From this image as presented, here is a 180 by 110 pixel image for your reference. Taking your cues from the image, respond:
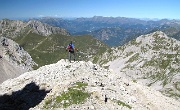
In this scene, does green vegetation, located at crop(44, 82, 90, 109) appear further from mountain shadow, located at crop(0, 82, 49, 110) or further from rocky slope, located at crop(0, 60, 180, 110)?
mountain shadow, located at crop(0, 82, 49, 110)

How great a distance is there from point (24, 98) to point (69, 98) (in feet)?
33.5

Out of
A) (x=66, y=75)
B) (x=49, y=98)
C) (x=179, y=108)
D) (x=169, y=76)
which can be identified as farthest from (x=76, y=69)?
(x=169, y=76)

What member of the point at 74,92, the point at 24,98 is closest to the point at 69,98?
the point at 74,92

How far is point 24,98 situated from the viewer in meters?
43.8

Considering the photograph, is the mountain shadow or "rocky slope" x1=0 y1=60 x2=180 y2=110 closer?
"rocky slope" x1=0 y1=60 x2=180 y2=110

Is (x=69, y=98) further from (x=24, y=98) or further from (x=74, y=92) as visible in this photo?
(x=24, y=98)

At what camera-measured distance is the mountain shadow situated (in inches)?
1608

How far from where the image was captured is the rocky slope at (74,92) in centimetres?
3838

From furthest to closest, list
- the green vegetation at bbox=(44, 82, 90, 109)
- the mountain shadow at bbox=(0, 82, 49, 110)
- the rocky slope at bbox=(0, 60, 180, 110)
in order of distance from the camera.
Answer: the mountain shadow at bbox=(0, 82, 49, 110) < the rocky slope at bbox=(0, 60, 180, 110) < the green vegetation at bbox=(44, 82, 90, 109)

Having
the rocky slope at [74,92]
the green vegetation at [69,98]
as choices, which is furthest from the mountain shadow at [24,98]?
the green vegetation at [69,98]

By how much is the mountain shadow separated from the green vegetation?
13.8 ft

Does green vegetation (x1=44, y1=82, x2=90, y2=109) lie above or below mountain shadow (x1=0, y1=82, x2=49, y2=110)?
above

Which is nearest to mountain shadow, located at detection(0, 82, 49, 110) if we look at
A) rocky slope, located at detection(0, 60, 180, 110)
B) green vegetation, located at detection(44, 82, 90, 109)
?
rocky slope, located at detection(0, 60, 180, 110)

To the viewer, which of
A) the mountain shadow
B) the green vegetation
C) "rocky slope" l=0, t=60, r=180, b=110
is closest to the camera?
the green vegetation
